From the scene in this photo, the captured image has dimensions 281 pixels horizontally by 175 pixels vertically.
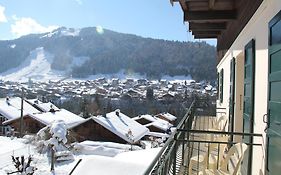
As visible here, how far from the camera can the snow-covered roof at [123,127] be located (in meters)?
25.0

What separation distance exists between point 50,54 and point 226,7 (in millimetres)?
149571

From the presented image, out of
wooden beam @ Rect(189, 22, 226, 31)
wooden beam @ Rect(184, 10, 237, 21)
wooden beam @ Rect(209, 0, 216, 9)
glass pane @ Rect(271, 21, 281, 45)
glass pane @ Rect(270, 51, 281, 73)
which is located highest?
wooden beam @ Rect(189, 22, 226, 31)

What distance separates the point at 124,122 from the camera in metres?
28.5

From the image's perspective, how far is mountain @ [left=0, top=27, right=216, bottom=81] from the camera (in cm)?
9262

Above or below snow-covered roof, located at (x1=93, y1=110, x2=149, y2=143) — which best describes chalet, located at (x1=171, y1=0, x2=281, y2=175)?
above

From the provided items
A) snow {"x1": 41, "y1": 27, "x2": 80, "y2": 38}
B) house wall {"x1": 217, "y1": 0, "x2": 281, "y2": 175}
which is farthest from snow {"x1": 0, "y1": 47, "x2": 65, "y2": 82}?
house wall {"x1": 217, "y1": 0, "x2": 281, "y2": 175}

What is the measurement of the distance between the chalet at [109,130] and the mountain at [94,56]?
3974cm

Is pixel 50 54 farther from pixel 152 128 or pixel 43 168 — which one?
pixel 43 168

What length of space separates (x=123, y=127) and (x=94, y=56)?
102461 millimetres

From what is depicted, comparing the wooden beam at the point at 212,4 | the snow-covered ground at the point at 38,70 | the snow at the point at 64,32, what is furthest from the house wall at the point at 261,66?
the snow at the point at 64,32

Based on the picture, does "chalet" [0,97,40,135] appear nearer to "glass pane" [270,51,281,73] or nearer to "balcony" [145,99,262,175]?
"balcony" [145,99,262,175]

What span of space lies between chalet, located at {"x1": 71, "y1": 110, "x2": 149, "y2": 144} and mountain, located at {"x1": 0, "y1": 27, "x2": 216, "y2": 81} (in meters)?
39.7

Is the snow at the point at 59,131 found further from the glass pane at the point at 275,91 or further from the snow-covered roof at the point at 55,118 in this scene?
the glass pane at the point at 275,91

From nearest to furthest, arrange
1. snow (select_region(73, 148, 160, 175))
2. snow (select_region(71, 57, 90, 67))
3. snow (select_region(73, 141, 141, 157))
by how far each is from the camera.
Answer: snow (select_region(73, 148, 160, 175)) < snow (select_region(73, 141, 141, 157)) < snow (select_region(71, 57, 90, 67))
